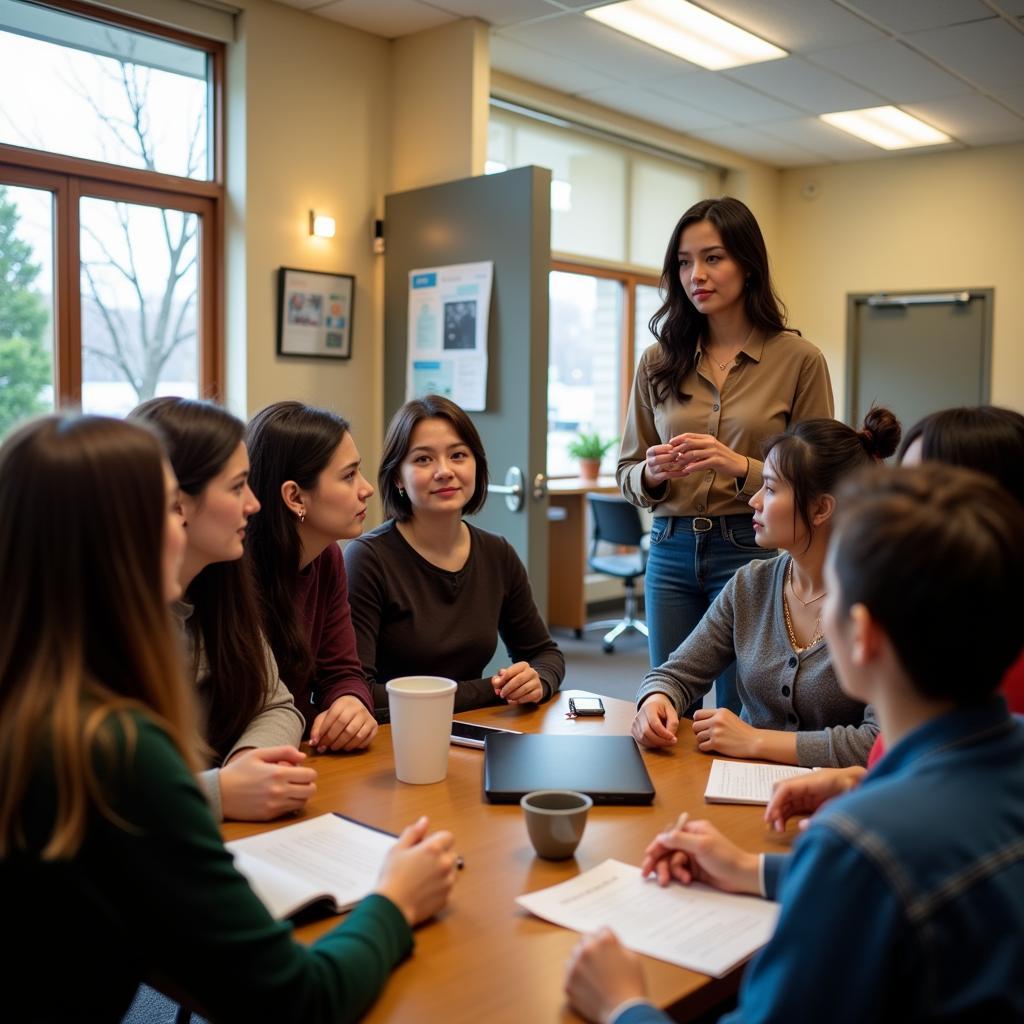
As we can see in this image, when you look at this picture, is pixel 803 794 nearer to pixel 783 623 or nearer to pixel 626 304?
pixel 783 623

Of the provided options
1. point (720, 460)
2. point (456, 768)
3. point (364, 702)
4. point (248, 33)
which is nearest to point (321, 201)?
point (248, 33)

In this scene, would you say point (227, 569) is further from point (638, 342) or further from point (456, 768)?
point (638, 342)

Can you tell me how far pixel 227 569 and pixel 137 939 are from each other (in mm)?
903

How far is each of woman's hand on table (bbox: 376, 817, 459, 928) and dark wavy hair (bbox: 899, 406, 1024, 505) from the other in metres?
0.82

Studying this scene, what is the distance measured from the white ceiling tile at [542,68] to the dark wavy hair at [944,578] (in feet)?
14.3

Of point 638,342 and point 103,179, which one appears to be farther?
point 638,342

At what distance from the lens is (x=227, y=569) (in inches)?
67.7

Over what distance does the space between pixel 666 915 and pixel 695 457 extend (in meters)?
1.35

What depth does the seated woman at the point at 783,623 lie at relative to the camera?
1.78 metres

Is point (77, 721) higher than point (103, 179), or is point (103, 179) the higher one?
point (103, 179)

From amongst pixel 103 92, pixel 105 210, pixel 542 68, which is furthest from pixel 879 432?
pixel 542 68

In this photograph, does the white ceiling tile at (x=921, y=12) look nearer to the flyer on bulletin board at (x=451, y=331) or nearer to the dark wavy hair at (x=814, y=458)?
the flyer on bulletin board at (x=451, y=331)

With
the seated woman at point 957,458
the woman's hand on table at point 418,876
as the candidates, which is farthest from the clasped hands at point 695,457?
the woman's hand on table at point 418,876

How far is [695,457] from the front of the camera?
2350mm
